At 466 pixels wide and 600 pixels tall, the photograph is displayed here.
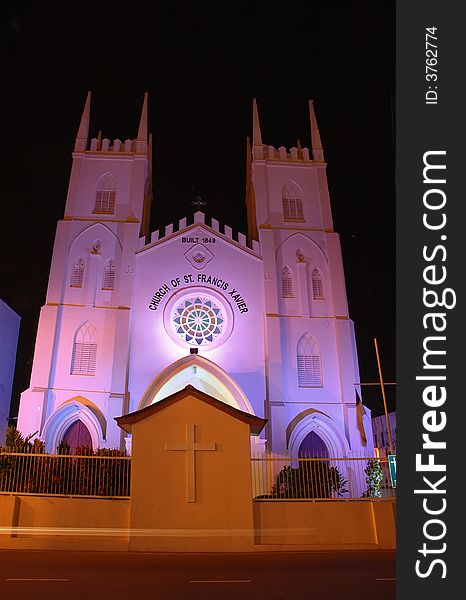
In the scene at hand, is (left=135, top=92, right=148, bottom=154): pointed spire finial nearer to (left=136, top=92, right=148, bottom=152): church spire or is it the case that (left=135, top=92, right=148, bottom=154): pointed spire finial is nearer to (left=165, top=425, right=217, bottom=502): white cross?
(left=136, top=92, right=148, bottom=152): church spire

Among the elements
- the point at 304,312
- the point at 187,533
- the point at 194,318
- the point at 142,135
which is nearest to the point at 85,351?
the point at 194,318

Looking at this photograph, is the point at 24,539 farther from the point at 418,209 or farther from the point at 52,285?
the point at 52,285

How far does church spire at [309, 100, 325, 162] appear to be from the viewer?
1196 inches

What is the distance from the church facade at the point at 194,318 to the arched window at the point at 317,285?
0.06 m

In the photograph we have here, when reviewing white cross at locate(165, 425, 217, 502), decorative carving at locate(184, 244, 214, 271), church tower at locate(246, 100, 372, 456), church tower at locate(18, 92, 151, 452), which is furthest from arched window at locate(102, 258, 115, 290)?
white cross at locate(165, 425, 217, 502)

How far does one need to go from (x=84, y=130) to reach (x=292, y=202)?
12.0m

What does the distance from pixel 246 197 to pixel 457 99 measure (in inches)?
1109

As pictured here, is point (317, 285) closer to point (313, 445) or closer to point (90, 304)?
point (313, 445)

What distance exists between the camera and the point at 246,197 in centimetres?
3472

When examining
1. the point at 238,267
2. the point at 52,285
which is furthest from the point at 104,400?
the point at 238,267

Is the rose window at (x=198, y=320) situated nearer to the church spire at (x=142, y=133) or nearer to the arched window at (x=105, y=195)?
the arched window at (x=105, y=195)

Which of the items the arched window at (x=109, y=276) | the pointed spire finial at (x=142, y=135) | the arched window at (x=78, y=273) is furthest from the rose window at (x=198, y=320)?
the pointed spire finial at (x=142, y=135)

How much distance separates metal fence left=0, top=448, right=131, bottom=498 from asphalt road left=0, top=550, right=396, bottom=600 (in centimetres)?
197

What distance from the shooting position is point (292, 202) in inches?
1148
